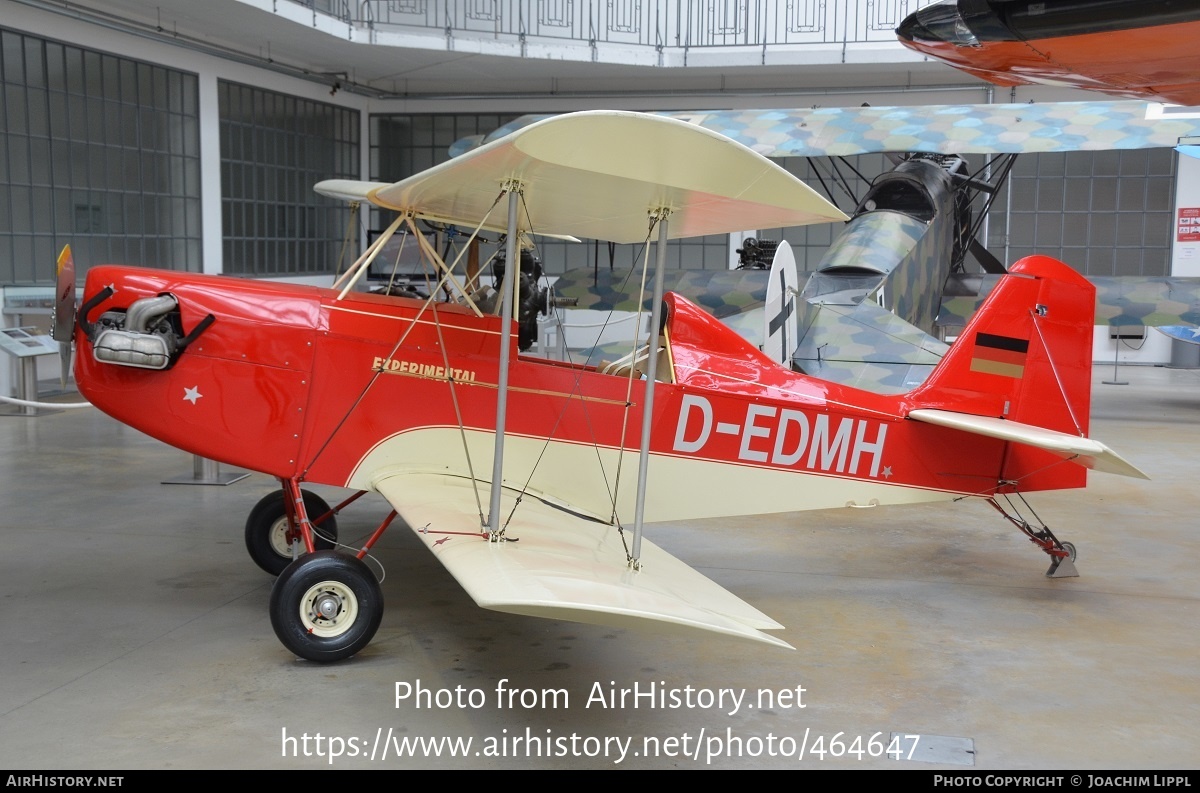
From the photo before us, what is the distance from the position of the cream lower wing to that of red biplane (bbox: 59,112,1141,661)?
0.02 metres

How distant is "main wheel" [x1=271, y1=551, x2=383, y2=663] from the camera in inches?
179

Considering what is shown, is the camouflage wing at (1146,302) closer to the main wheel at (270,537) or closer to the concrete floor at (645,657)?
the concrete floor at (645,657)

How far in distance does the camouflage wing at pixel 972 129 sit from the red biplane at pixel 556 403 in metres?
7.06

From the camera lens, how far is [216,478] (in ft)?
29.6

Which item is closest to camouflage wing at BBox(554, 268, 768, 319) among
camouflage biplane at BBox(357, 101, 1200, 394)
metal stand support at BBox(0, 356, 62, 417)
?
camouflage biplane at BBox(357, 101, 1200, 394)

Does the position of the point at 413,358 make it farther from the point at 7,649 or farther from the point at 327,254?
the point at 327,254

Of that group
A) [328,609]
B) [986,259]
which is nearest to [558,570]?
[328,609]

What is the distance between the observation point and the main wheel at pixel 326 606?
4559 millimetres

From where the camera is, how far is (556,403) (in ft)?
17.9

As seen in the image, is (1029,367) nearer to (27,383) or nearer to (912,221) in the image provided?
(912,221)

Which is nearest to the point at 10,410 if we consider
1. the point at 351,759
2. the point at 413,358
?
the point at 413,358

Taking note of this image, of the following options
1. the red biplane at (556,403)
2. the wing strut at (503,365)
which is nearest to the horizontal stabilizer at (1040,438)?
the red biplane at (556,403)

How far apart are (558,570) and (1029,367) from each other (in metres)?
3.58

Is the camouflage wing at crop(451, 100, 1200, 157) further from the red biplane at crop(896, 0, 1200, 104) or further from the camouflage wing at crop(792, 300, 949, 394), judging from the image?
the red biplane at crop(896, 0, 1200, 104)
